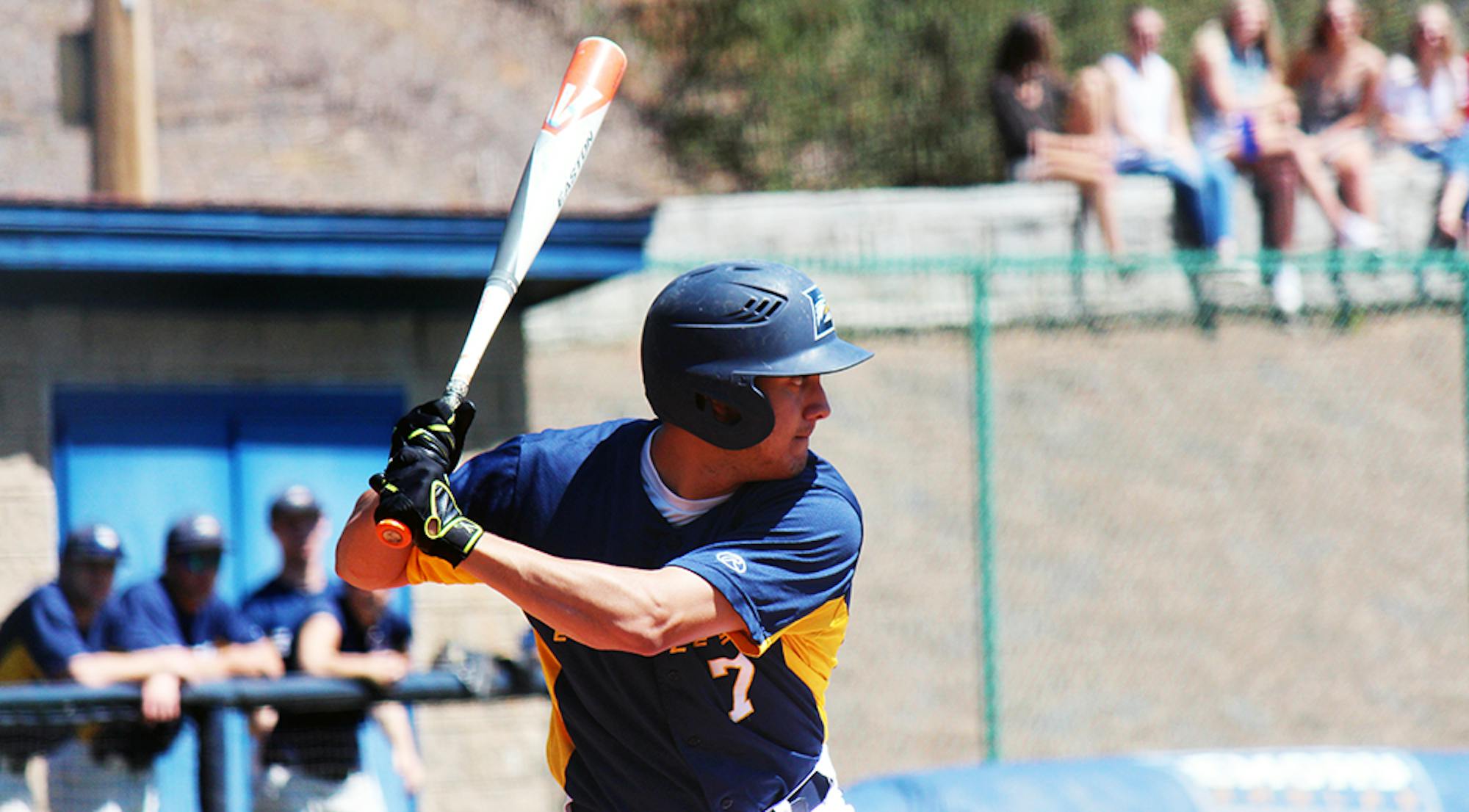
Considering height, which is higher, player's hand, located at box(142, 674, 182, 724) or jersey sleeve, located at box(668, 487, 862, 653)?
jersey sleeve, located at box(668, 487, 862, 653)

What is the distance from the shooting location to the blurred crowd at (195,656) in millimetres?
4816

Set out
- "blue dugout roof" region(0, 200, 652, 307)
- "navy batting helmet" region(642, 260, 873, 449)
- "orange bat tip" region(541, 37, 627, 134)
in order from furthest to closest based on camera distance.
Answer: "blue dugout roof" region(0, 200, 652, 307)
"orange bat tip" region(541, 37, 627, 134)
"navy batting helmet" region(642, 260, 873, 449)

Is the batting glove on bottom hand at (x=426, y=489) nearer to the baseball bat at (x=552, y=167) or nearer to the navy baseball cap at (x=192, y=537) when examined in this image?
the baseball bat at (x=552, y=167)

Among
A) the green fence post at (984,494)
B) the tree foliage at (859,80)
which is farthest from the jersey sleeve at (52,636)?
the tree foliage at (859,80)

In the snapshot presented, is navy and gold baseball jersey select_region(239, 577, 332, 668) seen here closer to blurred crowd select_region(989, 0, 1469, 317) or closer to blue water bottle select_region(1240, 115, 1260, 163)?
blurred crowd select_region(989, 0, 1469, 317)

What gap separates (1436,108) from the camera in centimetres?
980

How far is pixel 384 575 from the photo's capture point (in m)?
2.68

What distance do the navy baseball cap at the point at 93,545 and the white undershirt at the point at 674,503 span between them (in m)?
3.23

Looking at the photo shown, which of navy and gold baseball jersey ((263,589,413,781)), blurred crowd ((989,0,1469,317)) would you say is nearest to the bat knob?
navy and gold baseball jersey ((263,589,413,781))

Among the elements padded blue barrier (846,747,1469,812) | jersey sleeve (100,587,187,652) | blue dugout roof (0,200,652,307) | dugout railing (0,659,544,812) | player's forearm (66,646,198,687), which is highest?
blue dugout roof (0,200,652,307)

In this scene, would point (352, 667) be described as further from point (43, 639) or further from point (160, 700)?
point (43, 639)

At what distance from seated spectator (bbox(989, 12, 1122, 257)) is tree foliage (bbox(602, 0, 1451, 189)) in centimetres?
444

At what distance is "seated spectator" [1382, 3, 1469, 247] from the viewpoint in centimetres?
952

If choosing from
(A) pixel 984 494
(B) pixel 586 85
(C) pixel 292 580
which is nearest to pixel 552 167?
(B) pixel 586 85
